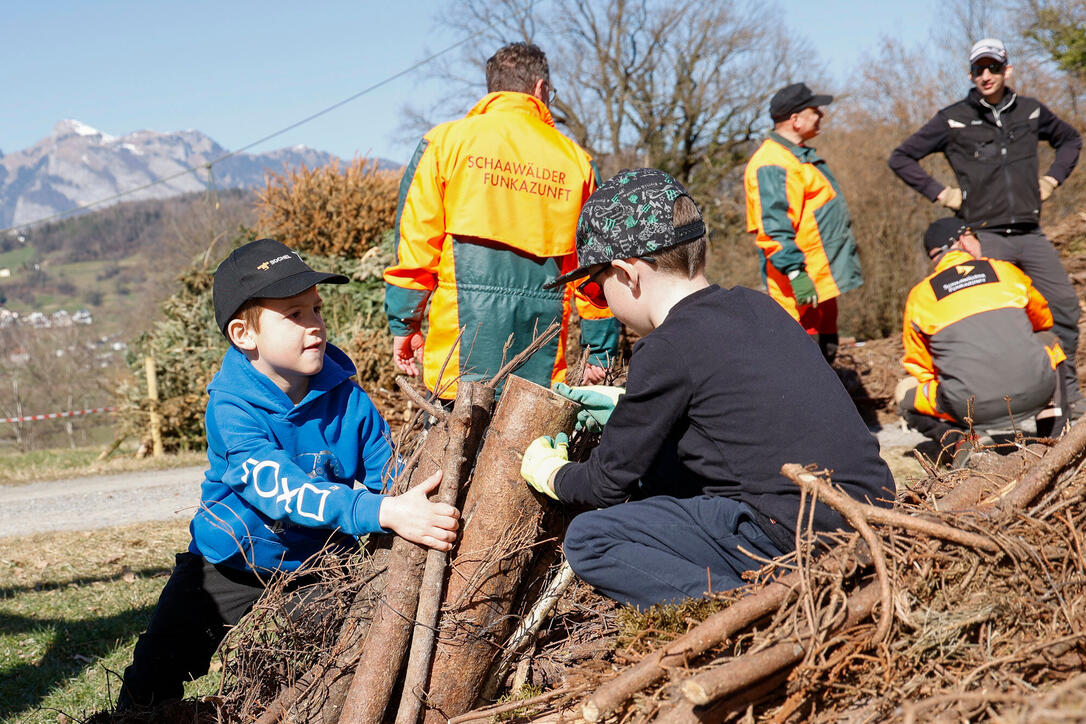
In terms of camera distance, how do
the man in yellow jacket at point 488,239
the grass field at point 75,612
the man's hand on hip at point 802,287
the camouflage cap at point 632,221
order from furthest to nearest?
the man's hand on hip at point 802,287 < the man in yellow jacket at point 488,239 < the grass field at point 75,612 < the camouflage cap at point 632,221

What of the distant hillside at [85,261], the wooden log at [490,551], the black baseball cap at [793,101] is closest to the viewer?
the wooden log at [490,551]

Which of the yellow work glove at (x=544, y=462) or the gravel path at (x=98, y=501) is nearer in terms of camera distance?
the yellow work glove at (x=544, y=462)

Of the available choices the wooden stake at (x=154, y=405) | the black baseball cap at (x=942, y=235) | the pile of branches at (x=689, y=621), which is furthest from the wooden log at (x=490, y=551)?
the wooden stake at (x=154, y=405)

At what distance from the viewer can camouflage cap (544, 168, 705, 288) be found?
2.32 metres

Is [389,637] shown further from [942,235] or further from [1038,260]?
[1038,260]

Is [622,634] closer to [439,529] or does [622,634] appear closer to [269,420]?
[439,529]

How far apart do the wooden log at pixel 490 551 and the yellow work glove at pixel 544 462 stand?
33 mm

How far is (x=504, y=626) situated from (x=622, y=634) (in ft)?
1.91

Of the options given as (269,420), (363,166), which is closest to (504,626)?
(269,420)

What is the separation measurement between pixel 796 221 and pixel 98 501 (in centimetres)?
653

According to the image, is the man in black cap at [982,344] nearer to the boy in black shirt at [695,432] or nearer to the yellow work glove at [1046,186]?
the yellow work glove at [1046,186]

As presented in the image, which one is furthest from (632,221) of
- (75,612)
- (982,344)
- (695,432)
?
(75,612)

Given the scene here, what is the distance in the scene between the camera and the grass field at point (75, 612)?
3.44 metres

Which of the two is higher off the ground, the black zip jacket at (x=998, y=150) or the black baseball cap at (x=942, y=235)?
the black zip jacket at (x=998, y=150)
